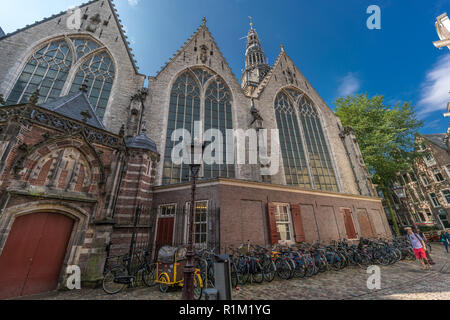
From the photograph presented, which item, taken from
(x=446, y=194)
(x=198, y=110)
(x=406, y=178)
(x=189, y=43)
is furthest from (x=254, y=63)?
(x=446, y=194)

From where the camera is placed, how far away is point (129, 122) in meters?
11.6

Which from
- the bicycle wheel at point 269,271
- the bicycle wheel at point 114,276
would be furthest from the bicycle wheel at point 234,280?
the bicycle wheel at point 114,276

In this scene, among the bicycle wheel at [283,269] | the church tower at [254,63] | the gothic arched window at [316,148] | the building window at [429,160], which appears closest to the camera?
the bicycle wheel at [283,269]

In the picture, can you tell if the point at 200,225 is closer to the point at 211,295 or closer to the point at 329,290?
the point at 329,290

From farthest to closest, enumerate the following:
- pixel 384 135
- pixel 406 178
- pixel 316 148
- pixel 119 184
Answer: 1. pixel 406 178
2. pixel 384 135
3. pixel 316 148
4. pixel 119 184

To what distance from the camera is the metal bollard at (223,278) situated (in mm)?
3033

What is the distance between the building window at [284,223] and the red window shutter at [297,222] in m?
0.25

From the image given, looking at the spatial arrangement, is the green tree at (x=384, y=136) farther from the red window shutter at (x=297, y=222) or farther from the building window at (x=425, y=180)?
the red window shutter at (x=297, y=222)

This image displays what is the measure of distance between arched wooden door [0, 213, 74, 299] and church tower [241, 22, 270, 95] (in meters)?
32.2

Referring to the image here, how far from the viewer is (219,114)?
50.6 feet

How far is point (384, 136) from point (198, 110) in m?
20.3

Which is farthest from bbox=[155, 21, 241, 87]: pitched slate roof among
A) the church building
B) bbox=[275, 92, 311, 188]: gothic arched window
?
bbox=[275, 92, 311, 188]: gothic arched window

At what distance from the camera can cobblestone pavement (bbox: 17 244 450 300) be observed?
4.68 meters
